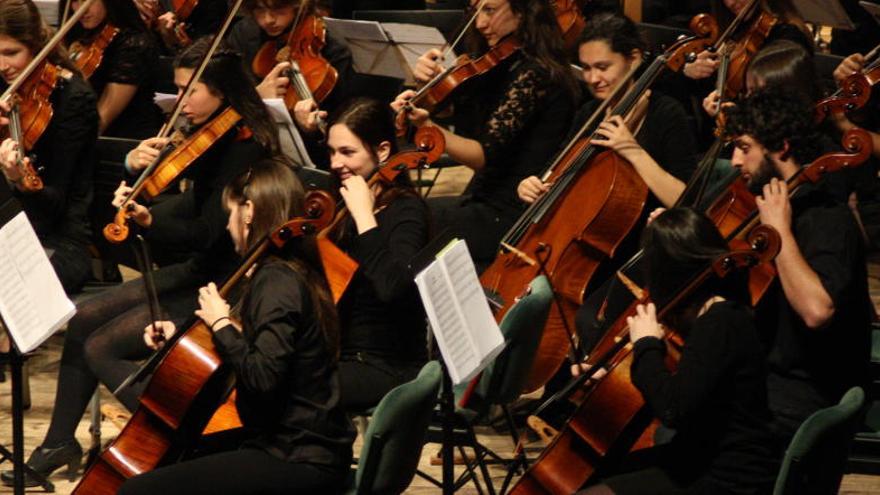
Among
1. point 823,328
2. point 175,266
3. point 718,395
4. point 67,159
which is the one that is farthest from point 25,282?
point 823,328

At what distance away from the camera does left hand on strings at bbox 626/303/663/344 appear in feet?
9.18

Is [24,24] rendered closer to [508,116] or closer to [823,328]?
[508,116]

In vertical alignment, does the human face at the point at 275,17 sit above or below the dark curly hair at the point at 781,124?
below

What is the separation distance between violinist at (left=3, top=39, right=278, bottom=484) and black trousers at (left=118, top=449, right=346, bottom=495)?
97 centimetres

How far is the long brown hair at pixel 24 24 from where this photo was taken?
4086mm

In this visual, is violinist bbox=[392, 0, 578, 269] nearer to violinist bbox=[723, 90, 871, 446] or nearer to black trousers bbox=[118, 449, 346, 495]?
violinist bbox=[723, 90, 871, 446]

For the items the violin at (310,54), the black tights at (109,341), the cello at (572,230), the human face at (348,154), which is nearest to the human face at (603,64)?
the cello at (572,230)

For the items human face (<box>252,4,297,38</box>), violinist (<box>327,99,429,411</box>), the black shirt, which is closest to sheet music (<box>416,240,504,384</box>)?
violinist (<box>327,99,429,411</box>)

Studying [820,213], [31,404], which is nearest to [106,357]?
[31,404]

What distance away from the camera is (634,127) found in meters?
4.11

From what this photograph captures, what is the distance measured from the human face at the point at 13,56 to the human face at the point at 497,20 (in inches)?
55.6

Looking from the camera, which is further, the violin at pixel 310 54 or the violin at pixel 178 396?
the violin at pixel 310 54

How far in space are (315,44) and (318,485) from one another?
2.34 metres

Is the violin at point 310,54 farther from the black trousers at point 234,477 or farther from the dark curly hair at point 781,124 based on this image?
the black trousers at point 234,477
